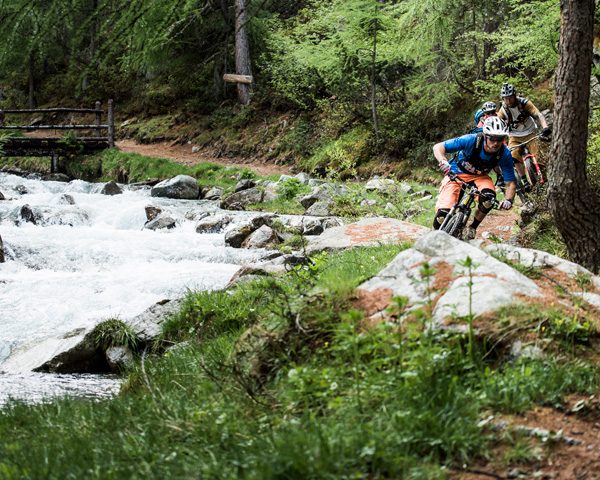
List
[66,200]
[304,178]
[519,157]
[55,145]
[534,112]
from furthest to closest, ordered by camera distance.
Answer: [55,145]
[304,178]
[66,200]
[519,157]
[534,112]

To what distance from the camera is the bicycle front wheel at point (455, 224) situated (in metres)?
7.61

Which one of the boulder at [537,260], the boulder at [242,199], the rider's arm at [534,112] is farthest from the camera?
the boulder at [242,199]

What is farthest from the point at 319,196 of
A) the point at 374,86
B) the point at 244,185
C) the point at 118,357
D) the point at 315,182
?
the point at 118,357

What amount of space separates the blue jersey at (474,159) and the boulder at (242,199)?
11037 mm

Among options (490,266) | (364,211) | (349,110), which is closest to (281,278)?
(490,266)

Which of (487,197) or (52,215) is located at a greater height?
(487,197)

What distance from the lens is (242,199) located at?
18.9 meters

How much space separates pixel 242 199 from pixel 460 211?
11730 mm

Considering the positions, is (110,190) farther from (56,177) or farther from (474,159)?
(474,159)

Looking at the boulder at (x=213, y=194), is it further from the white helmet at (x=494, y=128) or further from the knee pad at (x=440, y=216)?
the white helmet at (x=494, y=128)

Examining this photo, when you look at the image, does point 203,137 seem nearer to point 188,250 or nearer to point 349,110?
point 349,110

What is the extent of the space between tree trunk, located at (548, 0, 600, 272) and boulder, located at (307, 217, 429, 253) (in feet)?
8.90

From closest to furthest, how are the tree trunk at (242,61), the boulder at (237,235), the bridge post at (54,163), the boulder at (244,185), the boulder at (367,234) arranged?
the boulder at (367,234), the boulder at (237,235), the boulder at (244,185), the bridge post at (54,163), the tree trunk at (242,61)

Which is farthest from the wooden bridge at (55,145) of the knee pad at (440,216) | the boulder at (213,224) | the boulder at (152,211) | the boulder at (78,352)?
the knee pad at (440,216)
